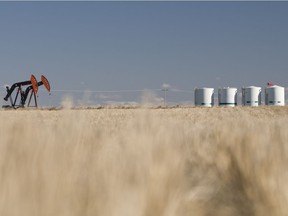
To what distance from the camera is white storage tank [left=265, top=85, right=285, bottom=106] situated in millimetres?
37750

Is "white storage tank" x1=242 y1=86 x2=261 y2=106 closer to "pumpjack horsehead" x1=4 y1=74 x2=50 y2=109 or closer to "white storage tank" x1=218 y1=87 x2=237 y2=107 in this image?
"white storage tank" x1=218 y1=87 x2=237 y2=107

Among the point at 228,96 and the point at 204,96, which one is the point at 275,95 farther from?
the point at 204,96

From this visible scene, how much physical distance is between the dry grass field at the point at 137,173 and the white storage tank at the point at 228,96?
119ft

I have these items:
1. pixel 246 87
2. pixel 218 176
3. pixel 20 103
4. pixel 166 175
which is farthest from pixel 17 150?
pixel 246 87

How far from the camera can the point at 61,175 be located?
170 cm

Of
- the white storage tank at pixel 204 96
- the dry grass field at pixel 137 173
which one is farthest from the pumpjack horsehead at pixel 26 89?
the dry grass field at pixel 137 173

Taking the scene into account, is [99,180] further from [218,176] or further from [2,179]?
[218,176]

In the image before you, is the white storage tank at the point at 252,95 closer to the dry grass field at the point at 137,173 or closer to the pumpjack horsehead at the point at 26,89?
the pumpjack horsehead at the point at 26,89

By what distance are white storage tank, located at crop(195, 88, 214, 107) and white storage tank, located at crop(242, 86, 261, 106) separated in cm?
258

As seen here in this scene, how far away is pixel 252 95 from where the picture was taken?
126 feet

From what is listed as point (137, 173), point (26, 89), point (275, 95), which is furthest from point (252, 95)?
point (137, 173)

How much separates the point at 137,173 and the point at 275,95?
1470 inches

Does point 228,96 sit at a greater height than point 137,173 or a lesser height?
greater

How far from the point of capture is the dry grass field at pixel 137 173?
157 cm
